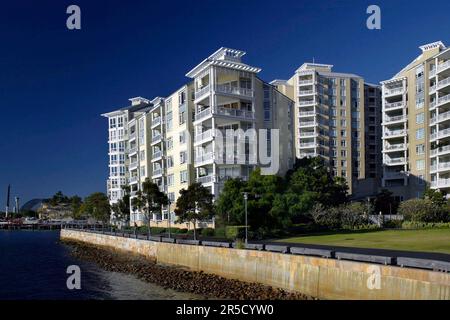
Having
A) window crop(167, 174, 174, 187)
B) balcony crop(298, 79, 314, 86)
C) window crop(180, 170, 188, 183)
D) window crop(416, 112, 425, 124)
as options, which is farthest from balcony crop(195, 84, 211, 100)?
window crop(416, 112, 425, 124)

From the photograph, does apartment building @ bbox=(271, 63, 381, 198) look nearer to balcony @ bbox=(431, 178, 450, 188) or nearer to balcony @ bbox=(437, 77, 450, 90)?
balcony @ bbox=(431, 178, 450, 188)

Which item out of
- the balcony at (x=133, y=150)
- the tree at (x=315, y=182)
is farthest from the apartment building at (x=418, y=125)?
the balcony at (x=133, y=150)

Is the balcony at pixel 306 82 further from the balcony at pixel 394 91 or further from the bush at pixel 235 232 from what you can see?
the bush at pixel 235 232

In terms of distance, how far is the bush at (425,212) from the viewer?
58.0m

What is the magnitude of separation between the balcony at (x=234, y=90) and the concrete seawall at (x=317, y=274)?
24024 millimetres

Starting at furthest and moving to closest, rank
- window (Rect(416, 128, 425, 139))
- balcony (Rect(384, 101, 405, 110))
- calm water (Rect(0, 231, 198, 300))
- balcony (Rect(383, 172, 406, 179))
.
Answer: balcony (Rect(384, 101, 405, 110))
balcony (Rect(383, 172, 406, 179))
window (Rect(416, 128, 425, 139))
calm water (Rect(0, 231, 198, 300))

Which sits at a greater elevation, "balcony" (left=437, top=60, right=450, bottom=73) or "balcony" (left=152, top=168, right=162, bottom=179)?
"balcony" (left=437, top=60, right=450, bottom=73)

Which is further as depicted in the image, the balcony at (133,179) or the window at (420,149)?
the balcony at (133,179)

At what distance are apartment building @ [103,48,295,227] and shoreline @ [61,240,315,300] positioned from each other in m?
16.1

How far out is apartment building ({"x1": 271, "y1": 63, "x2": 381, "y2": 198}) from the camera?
333 feet

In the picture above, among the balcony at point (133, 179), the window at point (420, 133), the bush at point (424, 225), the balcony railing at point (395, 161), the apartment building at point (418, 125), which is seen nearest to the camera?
the bush at point (424, 225)

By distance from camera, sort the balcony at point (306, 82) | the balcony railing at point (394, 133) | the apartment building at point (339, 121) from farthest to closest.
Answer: the apartment building at point (339, 121), the balcony at point (306, 82), the balcony railing at point (394, 133)

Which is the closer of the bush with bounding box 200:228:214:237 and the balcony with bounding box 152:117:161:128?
the bush with bounding box 200:228:214:237
